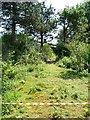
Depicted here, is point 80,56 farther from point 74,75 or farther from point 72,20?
point 72,20

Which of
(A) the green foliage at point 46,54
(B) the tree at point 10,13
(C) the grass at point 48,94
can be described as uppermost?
(B) the tree at point 10,13

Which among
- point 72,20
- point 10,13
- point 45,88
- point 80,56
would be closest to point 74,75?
point 80,56

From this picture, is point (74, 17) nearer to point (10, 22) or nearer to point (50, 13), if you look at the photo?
point (50, 13)

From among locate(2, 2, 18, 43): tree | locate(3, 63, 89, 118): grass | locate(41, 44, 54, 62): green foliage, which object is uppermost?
locate(2, 2, 18, 43): tree

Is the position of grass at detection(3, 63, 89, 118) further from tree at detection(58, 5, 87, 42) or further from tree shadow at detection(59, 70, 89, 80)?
tree at detection(58, 5, 87, 42)

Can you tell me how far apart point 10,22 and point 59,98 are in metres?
12.5

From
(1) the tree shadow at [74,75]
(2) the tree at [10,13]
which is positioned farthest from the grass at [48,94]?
(2) the tree at [10,13]

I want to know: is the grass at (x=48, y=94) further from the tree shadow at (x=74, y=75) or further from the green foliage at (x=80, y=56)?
the green foliage at (x=80, y=56)

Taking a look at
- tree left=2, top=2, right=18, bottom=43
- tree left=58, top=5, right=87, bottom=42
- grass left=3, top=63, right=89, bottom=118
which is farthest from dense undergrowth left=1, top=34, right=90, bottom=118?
tree left=58, top=5, right=87, bottom=42

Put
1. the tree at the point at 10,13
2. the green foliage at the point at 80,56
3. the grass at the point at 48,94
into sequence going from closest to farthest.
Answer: the grass at the point at 48,94
the green foliage at the point at 80,56
the tree at the point at 10,13

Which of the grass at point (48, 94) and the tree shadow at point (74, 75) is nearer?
the grass at point (48, 94)

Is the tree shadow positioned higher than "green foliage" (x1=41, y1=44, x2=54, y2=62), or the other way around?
"green foliage" (x1=41, y1=44, x2=54, y2=62)

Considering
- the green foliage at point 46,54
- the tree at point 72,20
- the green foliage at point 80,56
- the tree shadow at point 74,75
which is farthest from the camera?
the tree at point 72,20

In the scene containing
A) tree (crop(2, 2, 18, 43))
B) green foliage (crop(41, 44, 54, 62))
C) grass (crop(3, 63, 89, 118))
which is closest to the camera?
grass (crop(3, 63, 89, 118))
